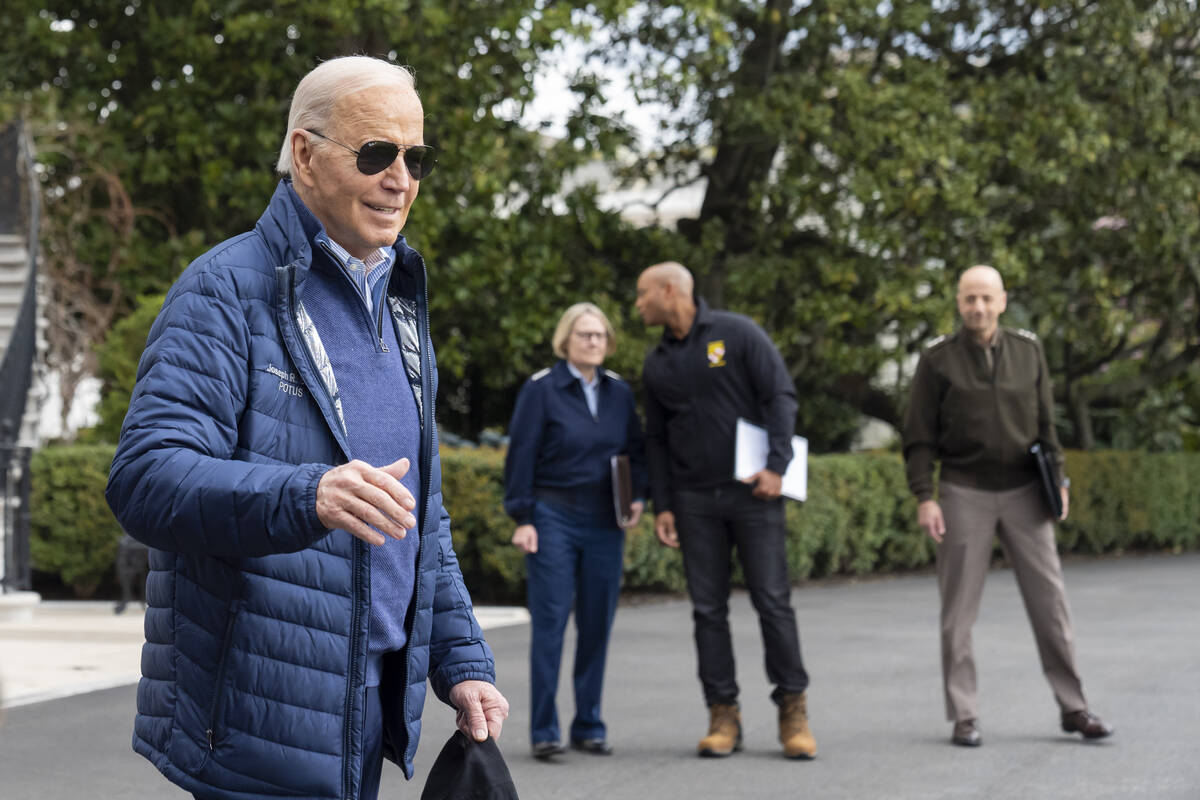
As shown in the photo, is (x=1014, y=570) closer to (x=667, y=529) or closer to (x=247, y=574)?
(x=667, y=529)

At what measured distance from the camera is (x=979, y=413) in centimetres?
755

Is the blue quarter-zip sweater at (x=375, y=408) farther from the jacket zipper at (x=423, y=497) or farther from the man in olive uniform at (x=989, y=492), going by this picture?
the man in olive uniform at (x=989, y=492)

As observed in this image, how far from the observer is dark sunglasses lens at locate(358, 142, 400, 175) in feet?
8.67

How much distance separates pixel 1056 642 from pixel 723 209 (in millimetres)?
10990

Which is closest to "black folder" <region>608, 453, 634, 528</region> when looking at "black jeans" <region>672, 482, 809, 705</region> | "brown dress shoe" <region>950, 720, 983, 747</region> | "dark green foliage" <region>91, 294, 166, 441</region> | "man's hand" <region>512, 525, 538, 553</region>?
"black jeans" <region>672, 482, 809, 705</region>

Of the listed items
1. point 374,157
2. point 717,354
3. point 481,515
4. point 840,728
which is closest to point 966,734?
point 840,728

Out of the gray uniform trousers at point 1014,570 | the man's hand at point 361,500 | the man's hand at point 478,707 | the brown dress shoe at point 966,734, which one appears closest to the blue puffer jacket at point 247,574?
the man's hand at point 361,500

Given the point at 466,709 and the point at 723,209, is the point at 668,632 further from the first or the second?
the point at 466,709

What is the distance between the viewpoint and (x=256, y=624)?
96.1 inches

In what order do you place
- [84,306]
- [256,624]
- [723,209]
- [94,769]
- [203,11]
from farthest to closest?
[723,209]
[84,306]
[203,11]
[94,769]
[256,624]

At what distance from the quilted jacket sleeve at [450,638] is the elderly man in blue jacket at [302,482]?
0.07 feet

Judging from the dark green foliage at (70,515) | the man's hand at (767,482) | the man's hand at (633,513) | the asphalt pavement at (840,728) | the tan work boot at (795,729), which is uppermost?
the man's hand at (767,482)

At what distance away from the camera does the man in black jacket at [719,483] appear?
7188 mm

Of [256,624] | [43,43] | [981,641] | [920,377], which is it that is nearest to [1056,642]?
[920,377]
